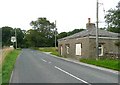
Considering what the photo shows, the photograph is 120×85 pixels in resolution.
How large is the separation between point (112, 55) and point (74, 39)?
842 cm

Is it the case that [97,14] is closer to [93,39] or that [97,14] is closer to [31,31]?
[93,39]

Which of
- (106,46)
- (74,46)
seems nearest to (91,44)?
(106,46)

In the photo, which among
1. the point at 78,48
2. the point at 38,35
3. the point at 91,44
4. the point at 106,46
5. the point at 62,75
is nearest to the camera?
the point at 62,75

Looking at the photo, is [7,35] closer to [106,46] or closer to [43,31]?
[43,31]

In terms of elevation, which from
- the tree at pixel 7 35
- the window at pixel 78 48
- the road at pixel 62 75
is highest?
the tree at pixel 7 35

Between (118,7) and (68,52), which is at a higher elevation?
(118,7)

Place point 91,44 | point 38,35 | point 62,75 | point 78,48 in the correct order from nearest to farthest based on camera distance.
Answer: point 62,75
point 91,44
point 78,48
point 38,35

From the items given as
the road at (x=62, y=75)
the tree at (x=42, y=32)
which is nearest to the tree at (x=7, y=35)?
the tree at (x=42, y=32)

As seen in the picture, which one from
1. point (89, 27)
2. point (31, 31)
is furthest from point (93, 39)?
point (31, 31)

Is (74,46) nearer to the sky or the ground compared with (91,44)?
nearer to the ground

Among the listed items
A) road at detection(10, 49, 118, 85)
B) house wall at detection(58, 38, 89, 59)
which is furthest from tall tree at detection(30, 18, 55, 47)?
road at detection(10, 49, 118, 85)

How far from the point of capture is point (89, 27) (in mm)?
47844

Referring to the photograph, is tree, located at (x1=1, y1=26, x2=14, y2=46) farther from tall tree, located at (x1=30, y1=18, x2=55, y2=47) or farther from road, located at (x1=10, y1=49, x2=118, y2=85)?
road, located at (x1=10, y1=49, x2=118, y2=85)

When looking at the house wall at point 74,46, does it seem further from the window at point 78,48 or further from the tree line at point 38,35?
the tree line at point 38,35
